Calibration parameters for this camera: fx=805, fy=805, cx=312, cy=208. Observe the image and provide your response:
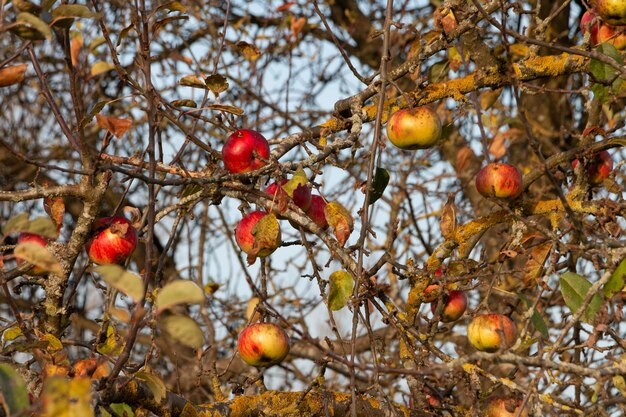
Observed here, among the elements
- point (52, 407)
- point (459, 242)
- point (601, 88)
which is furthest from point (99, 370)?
point (601, 88)

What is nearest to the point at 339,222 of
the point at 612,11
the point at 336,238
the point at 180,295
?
the point at 336,238

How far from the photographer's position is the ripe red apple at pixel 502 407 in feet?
5.93

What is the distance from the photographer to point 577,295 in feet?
5.29

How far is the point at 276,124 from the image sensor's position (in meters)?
4.51

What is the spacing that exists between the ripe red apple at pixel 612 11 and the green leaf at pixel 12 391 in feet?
5.00

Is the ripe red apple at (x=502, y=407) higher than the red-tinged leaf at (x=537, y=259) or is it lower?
lower

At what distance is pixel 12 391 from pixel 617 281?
3.50 feet

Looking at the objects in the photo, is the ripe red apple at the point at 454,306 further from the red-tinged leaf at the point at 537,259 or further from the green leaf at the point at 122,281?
the green leaf at the point at 122,281

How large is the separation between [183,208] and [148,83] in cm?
51

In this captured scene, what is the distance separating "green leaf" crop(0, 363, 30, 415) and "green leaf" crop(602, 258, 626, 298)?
1027 mm

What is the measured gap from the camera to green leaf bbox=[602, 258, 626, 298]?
1476 mm

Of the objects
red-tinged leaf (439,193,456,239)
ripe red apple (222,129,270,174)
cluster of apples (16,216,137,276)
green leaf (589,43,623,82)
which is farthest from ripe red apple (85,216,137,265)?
green leaf (589,43,623,82)

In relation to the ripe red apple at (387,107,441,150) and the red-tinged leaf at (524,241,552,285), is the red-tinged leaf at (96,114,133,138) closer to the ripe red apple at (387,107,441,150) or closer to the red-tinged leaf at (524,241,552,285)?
the ripe red apple at (387,107,441,150)

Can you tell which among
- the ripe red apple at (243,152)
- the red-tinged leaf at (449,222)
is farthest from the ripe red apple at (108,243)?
the red-tinged leaf at (449,222)
